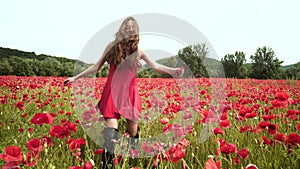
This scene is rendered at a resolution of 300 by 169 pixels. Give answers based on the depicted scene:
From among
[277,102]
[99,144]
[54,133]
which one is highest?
[277,102]

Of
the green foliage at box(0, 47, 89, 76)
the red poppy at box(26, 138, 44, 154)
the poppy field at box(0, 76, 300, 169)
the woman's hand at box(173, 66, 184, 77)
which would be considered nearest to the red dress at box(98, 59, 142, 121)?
the poppy field at box(0, 76, 300, 169)

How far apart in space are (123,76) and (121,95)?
0.68 ft

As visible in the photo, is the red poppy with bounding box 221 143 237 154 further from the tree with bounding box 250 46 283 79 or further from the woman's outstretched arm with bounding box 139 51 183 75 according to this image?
the tree with bounding box 250 46 283 79

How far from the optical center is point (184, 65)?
10.6 feet

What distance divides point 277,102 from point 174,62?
3.61 feet

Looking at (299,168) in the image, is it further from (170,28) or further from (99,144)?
(99,144)

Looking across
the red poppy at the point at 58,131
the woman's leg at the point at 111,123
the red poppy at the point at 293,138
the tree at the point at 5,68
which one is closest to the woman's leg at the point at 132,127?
the woman's leg at the point at 111,123

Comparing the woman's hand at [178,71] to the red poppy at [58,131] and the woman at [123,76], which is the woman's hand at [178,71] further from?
the red poppy at [58,131]

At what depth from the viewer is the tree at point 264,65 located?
40375mm

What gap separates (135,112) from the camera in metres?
2.92

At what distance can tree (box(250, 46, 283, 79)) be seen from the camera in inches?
1590

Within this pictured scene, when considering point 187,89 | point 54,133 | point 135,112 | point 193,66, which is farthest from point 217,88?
point 54,133

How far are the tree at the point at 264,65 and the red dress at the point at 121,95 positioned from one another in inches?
1559

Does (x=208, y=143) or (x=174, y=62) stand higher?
(x=174, y=62)
